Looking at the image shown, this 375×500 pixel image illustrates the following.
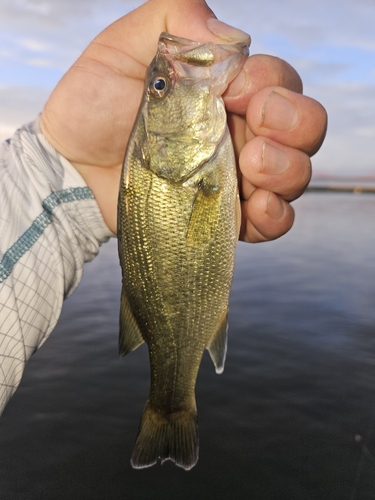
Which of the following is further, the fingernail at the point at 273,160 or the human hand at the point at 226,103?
the fingernail at the point at 273,160

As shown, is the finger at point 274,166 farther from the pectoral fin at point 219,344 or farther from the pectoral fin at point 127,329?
the pectoral fin at point 127,329

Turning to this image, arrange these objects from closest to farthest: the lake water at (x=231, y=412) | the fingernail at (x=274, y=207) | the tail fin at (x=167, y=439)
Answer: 1. the tail fin at (x=167, y=439)
2. the fingernail at (x=274, y=207)
3. the lake water at (x=231, y=412)

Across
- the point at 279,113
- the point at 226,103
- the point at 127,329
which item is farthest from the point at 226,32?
the point at 127,329

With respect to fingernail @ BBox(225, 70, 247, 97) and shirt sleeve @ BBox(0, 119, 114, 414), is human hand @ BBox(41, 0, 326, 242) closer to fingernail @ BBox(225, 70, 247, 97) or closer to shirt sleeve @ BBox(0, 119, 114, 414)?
fingernail @ BBox(225, 70, 247, 97)

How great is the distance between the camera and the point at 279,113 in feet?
9.21

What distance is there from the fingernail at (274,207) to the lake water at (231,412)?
145 inches

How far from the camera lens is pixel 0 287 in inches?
111

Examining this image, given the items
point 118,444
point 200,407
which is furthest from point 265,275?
point 118,444

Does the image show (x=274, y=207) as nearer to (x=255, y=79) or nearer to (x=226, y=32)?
(x=255, y=79)

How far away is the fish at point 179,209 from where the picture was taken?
2.46m

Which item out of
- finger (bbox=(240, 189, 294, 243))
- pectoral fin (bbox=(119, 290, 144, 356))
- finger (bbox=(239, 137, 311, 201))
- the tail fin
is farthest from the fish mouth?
the tail fin

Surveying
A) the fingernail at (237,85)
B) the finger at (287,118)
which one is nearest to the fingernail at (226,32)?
the fingernail at (237,85)

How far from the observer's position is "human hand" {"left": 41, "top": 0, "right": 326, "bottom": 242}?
2824 mm

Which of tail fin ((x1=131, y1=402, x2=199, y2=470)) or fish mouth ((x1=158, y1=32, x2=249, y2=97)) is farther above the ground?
fish mouth ((x1=158, y1=32, x2=249, y2=97))
